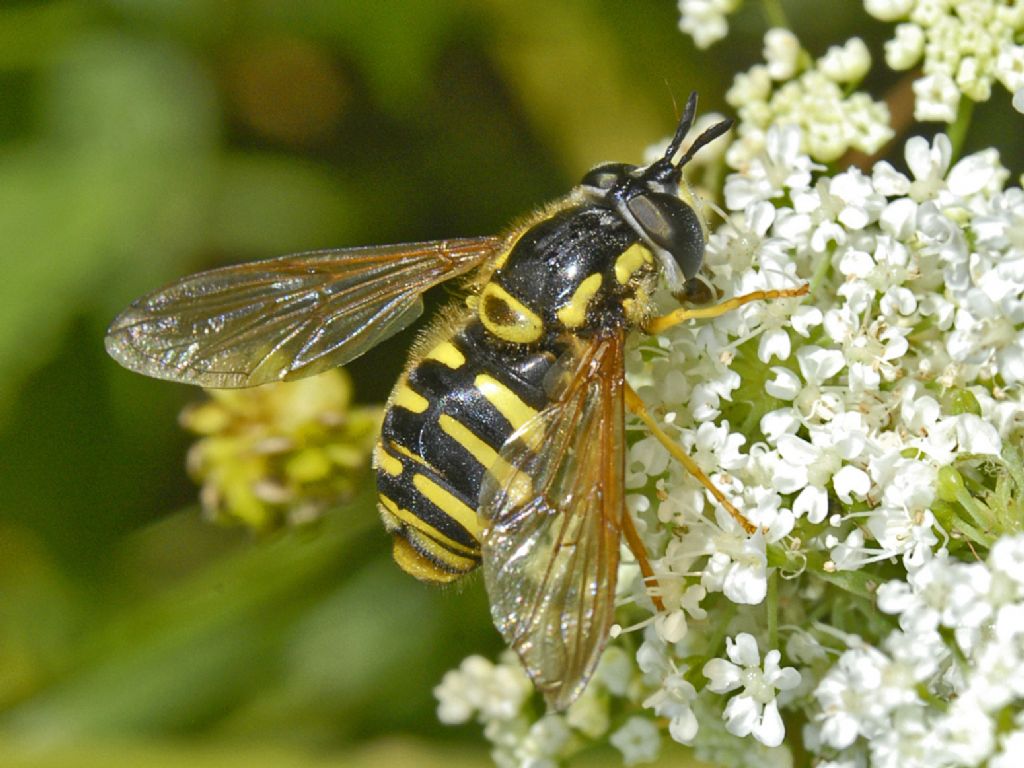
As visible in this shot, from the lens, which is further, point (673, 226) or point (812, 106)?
point (812, 106)

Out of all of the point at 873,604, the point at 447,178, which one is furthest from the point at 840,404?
the point at 447,178

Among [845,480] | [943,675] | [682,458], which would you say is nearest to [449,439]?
[682,458]

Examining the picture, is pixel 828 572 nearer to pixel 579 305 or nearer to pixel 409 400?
pixel 579 305

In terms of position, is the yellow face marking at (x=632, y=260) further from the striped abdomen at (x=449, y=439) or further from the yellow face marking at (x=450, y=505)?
the yellow face marking at (x=450, y=505)

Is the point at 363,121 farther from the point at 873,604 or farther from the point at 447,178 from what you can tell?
the point at 873,604

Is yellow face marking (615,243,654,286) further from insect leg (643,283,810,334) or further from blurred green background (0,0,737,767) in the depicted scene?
blurred green background (0,0,737,767)

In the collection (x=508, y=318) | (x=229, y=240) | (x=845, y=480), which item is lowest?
(x=845, y=480)

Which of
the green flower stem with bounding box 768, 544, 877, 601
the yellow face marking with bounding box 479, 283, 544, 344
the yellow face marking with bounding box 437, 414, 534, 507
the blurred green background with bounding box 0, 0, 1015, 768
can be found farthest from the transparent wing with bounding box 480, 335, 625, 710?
the blurred green background with bounding box 0, 0, 1015, 768
